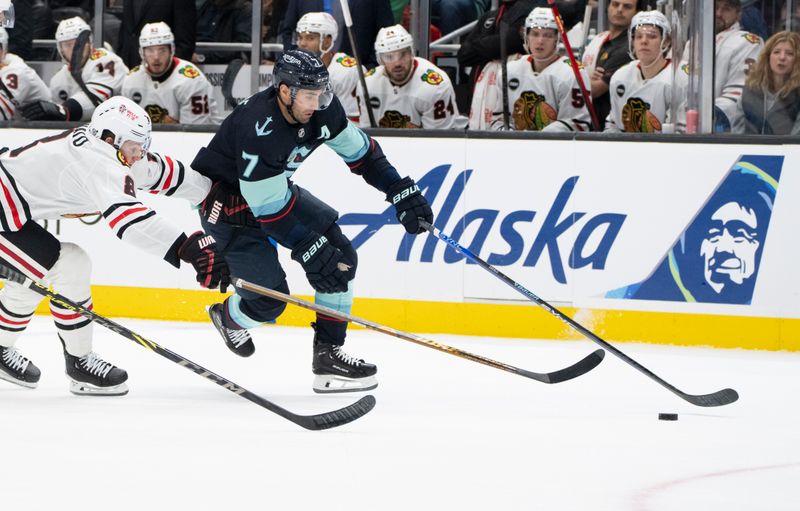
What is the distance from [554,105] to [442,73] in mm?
596

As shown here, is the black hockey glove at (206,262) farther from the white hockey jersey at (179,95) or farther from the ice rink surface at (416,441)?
the white hockey jersey at (179,95)

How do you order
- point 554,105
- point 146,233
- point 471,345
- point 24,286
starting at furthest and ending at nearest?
1. point 554,105
2. point 471,345
3. point 24,286
4. point 146,233

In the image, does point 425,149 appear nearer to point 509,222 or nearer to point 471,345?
point 509,222

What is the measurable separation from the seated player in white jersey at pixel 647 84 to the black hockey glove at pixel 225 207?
2264 mm

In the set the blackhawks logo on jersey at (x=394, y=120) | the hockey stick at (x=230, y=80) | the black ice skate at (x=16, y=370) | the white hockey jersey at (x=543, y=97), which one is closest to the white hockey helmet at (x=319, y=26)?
the hockey stick at (x=230, y=80)

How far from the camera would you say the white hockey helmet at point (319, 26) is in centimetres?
665

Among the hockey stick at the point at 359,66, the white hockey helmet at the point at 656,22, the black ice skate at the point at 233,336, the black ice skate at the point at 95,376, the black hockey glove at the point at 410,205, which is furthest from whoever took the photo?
the hockey stick at the point at 359,66

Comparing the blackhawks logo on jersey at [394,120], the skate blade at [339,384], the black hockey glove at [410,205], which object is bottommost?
the skate blade at [339,384]

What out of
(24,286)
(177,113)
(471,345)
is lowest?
(471,345)

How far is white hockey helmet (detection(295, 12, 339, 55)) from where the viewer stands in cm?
665

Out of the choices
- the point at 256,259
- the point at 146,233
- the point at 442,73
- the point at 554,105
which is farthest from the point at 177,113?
the point at 146,233

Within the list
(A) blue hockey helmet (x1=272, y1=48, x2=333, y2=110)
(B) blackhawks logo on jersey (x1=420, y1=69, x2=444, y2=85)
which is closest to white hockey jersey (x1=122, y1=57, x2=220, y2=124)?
(B) blackhawks logo on jersey (x1=420, y1=69, x2=444, y2=85)

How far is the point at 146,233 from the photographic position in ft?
12.5

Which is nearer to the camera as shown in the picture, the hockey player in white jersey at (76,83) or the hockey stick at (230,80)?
the hockey player in white jersey at (76,83)
